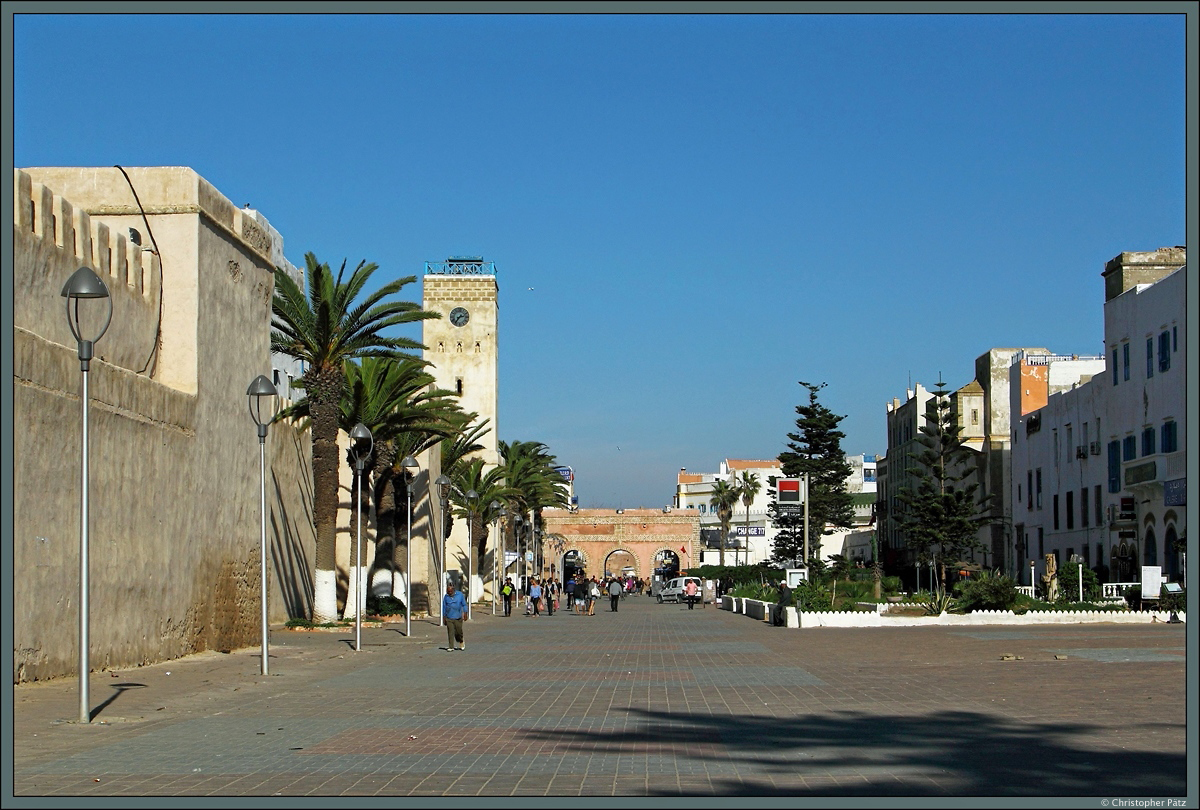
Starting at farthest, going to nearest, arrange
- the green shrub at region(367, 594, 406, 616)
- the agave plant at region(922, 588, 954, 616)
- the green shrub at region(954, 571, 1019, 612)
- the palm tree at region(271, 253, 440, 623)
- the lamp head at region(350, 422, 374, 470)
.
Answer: the green shrub at region(367, 594, 406, 616) < the green shrub at region(954, 571, 1019, 612) < the agave plant at region(922, 588, 954, 616) < the palm tree at region(271, 253, 440, 623) < the lamp head at region(350, 422, 374, 470)

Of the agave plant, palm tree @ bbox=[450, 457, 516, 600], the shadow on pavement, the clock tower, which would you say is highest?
the clock tower

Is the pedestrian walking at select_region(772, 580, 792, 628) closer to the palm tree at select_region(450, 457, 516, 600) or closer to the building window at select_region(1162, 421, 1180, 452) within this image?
the building window at select_region(1162, 421, 1180, 452)

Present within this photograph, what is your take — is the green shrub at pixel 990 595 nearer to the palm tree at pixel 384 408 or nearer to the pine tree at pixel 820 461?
the palm tree at pixel 384 408

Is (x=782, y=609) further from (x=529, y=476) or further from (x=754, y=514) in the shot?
(x=754, y=514)

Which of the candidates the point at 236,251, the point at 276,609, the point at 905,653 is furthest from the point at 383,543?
the point at 905,653

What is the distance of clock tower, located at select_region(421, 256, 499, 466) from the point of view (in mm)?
66250

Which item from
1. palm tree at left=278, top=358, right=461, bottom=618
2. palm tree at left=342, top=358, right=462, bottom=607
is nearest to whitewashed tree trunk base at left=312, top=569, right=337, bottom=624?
palm tree at left=278, top=358, right=461, bottom=618

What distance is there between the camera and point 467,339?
219 ft

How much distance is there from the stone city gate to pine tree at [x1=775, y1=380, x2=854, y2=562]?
38.1 meters

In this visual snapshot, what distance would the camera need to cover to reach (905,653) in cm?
2242

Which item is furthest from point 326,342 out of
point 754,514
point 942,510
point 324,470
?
point 754,514

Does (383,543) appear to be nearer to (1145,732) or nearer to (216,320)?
(216,320)

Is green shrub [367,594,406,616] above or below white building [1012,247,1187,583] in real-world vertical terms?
below

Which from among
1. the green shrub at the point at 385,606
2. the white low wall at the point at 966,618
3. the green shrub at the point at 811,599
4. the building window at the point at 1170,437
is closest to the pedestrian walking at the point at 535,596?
the green shrub at the point at 385,606
